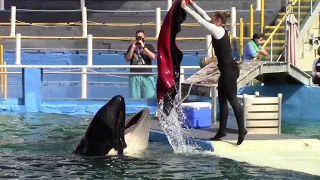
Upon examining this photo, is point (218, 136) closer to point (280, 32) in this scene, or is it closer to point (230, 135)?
point (230, 135)

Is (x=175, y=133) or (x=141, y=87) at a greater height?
(x=141, y=87)

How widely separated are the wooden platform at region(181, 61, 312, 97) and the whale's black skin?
8.38ft

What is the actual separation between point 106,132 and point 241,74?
3962 millimetres

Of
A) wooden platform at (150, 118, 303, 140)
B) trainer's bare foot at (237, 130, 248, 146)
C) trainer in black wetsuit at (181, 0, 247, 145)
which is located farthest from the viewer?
wooden platform at (150, 118, 303, 140)

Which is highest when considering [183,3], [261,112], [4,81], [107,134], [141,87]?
[183,3]

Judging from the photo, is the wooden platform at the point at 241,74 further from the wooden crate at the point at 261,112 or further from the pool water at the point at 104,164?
the pool water at the point at 104,164

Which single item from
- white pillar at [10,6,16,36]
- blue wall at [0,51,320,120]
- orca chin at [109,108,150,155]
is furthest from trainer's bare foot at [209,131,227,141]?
white pillar at [10,6,16,36]

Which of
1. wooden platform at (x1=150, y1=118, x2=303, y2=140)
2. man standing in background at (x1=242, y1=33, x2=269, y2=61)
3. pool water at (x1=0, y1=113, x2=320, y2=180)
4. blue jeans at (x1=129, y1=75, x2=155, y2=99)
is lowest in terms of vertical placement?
pool water at (x1=0, y1=113, x2=320, y2=180)

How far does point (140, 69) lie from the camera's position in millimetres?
14781

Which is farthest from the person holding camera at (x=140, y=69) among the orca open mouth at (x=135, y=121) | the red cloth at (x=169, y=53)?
the red cloth at (x=169, y=53)

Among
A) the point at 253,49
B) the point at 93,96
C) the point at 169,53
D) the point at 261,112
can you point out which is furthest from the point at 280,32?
the point at 169,53

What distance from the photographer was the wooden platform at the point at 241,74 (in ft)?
39.6

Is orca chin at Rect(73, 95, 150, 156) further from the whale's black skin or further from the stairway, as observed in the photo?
the stairway

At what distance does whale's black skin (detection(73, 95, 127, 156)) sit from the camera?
954 centimetres
